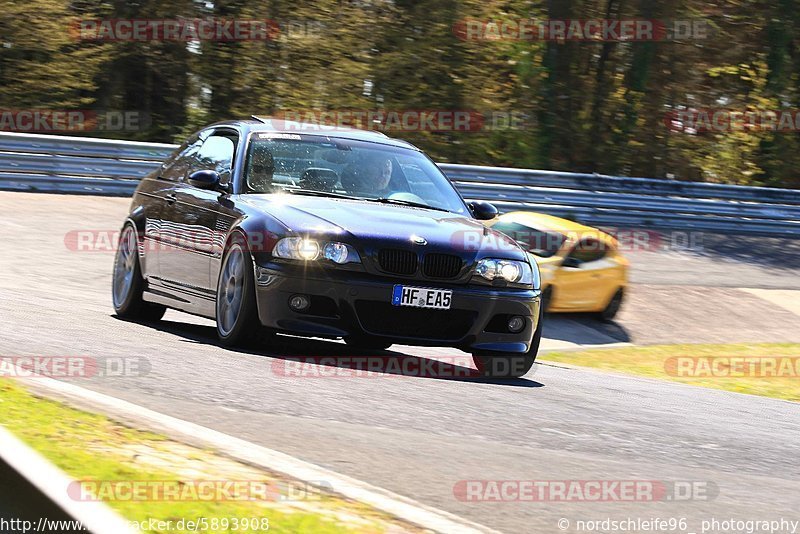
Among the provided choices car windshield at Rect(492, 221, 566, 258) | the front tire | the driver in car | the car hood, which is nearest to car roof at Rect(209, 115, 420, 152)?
the driver in car

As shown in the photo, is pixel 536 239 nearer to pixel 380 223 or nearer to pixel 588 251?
pixel 588 251

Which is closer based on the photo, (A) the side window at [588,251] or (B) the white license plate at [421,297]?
(B) the white license plate at [421,297]

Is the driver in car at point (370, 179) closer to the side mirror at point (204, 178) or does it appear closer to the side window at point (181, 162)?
the side mirror at point (204, 178)

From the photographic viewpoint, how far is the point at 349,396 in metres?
7.02

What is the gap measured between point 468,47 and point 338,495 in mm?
25279

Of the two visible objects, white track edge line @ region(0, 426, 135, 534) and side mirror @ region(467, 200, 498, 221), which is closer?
white track edge line @ region(0, 426, 135, 534)

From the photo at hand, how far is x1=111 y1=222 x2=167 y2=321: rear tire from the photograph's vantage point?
10438 mm

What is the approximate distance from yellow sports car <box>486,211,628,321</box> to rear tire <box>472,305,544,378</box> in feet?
24.3

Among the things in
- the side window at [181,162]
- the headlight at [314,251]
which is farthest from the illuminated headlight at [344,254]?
the side window at [181,162]

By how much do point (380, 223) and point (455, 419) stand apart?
2096 millimetres

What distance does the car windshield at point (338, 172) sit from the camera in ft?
29.9

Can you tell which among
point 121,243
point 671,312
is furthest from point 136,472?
point 671,312

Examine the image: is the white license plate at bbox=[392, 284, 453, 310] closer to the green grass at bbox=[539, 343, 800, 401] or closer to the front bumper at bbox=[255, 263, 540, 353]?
the front bumper at bbox=[255, 263, 540, 353]

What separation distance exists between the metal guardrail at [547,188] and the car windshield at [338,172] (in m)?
11.1
